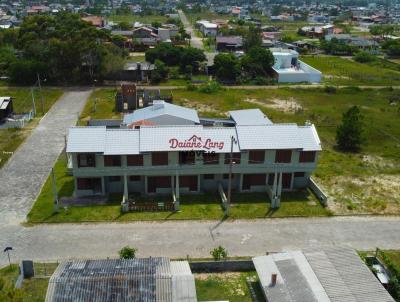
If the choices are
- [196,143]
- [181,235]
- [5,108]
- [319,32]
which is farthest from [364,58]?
[181,235]

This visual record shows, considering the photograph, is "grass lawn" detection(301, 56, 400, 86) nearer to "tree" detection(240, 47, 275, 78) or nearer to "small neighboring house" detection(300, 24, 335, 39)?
"tree" detection(240, 47, 275, 78)

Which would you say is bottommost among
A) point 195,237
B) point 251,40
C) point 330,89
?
point 195,237

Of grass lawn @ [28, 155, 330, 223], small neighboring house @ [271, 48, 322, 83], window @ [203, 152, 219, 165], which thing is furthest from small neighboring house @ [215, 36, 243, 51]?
window @ [203, 152, 219, 165]

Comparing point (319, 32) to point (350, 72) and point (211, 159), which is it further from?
point (211, 159)

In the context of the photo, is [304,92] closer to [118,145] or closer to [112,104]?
[112,104]

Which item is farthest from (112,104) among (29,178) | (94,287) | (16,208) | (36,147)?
(94,287)

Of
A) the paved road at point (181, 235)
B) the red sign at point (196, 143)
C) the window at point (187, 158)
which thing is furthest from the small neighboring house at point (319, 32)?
the paved road at point (181, 235)

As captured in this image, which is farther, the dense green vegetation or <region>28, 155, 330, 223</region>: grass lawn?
the dense green vegetation
